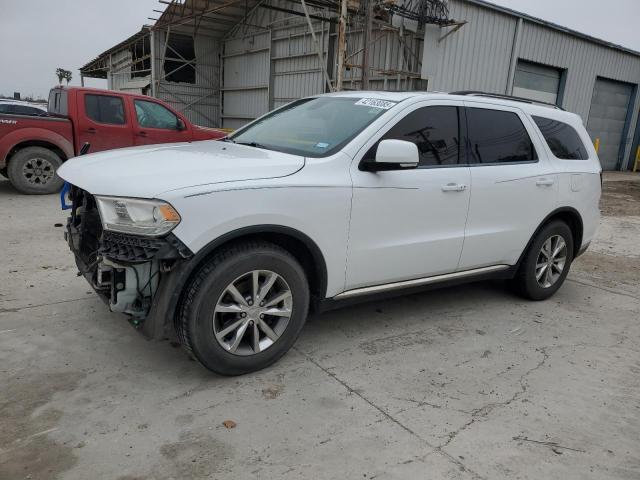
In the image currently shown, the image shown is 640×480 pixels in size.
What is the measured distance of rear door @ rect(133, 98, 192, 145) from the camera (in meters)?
9.16

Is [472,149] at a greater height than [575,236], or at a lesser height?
greater

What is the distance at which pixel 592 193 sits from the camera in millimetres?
5020

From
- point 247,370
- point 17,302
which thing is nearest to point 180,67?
point 17,302

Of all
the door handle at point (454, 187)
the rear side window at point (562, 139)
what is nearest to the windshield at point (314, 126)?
the door handle at point (454, 187)

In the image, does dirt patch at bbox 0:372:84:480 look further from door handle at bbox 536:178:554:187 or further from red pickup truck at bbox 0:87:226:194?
red pickup truck at bbox 0:87:226:194

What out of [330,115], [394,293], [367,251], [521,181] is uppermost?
[330,115]

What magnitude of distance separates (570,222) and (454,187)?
6.14ft

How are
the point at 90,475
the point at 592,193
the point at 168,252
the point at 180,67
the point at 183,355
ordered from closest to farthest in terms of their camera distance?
the point at 90,475, the point at 168,252, the point at 183,355, the point at 592,193, the point at 180,67

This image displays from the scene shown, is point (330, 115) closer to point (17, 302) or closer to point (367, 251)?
point (367, 251)

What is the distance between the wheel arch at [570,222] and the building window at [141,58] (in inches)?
805

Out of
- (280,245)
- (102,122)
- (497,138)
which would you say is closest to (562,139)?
(497,138)

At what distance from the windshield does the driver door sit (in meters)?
0.21

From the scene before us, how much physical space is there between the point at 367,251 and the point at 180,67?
20.4 m

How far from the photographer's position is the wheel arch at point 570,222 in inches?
183
